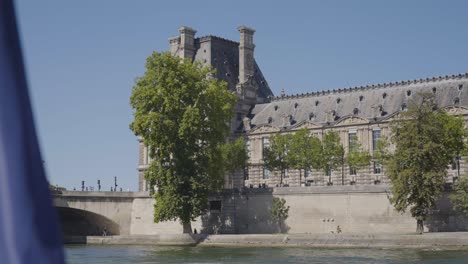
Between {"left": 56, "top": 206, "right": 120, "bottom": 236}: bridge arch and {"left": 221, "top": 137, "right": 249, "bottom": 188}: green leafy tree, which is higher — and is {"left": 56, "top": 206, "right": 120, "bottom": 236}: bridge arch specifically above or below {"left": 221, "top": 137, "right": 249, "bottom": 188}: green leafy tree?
below

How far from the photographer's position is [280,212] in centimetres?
6675

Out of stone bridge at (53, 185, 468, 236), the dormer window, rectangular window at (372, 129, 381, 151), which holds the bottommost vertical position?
Answer: stone bridge at (53, 185, 468, 236)

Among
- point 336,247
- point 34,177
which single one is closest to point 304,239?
point 336,247

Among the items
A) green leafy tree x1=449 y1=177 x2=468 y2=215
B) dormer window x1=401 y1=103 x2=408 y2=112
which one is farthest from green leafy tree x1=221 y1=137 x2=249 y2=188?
green leafy tree x1=449 y1=177 x2=468 y2=215

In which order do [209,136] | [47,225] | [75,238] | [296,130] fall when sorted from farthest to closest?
[296,130], [75,238], [209,136], [47,225]

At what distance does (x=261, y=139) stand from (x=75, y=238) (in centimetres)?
2438

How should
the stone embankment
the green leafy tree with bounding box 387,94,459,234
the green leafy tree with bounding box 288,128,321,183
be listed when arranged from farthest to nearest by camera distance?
the green leafy tree with bounding box 288,128,321,183 → the green leafy tree with bounding box 387,94,459,234 → the stone embankment

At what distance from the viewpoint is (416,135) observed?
55.9 meters

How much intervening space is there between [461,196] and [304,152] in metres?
22.8

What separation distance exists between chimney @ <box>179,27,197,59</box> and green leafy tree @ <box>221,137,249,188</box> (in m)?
16.0

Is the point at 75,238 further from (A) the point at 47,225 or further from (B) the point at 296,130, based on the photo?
(A) the point at 47,225

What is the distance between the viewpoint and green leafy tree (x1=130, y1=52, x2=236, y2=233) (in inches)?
2507

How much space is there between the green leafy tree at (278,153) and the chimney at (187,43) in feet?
51.8

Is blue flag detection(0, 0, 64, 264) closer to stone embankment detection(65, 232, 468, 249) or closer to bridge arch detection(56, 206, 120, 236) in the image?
stone embankment detection(65, 232, 468, 249)
